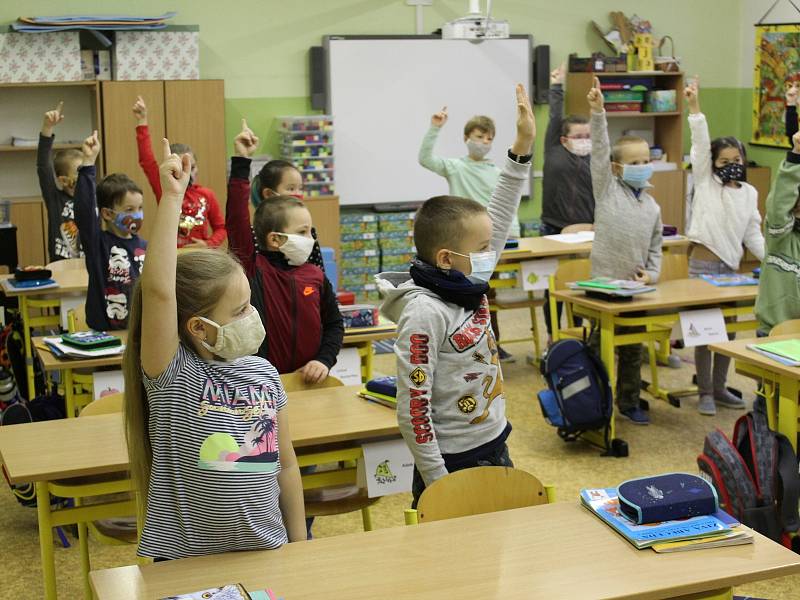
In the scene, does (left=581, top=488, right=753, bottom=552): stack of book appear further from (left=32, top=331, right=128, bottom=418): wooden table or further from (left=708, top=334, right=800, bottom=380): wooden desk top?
(left=32, top=331, right=128, bottom=418): wooden table

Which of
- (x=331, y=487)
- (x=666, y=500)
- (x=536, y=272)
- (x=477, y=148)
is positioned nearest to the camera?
(x=666, y=500)

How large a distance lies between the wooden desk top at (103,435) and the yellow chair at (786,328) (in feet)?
6.10

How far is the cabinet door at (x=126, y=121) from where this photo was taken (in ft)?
25.5

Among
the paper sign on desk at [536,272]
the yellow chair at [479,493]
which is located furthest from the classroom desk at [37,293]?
the yellow chair at [479,493]

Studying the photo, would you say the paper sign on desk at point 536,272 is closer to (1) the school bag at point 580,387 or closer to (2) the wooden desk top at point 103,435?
(1) the school bag at point 580,387

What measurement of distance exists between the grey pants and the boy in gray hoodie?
3.11 metres

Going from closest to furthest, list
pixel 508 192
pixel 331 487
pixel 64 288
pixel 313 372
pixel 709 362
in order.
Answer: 1. pixel 508 192
2. pixel 331 487
3. pixel 313 372
4. pixel 64 288
5. pixel 709 362

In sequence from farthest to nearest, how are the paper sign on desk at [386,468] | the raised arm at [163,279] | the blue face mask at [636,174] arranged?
the blue face mask at [636,174]
the paper sign on desk at [386,468]
the raised arm at [163,279]

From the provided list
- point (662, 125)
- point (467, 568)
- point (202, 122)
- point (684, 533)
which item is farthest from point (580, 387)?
point (662, 125)

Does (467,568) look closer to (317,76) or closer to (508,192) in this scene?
(508,192)

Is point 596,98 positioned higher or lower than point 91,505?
higher

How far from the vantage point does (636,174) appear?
5121 millimetres

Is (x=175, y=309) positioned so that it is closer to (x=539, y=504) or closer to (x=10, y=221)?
(x=539, y=504)

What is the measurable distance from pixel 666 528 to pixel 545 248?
4233 mm
